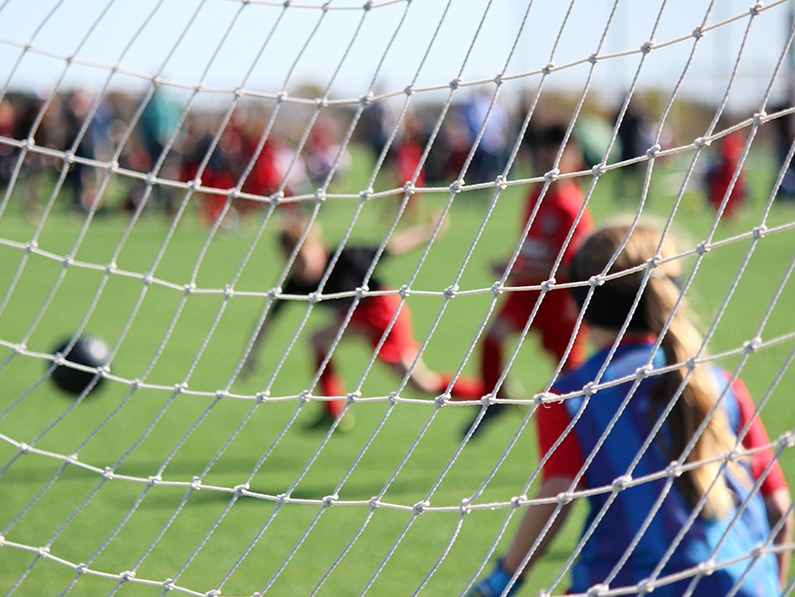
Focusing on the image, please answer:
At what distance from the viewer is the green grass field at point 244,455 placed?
300 centimetres

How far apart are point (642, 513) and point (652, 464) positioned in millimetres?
95

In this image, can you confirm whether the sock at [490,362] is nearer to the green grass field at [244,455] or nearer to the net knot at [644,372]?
the green grass field at [244,455]

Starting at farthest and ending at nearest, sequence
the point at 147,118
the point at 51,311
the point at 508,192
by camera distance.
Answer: the point at 508,192 < the point at 147,118 < the point at 51,311

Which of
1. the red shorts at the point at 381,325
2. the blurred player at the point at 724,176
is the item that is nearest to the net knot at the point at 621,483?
the red shorts at the point at 381,325

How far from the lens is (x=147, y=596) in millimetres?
2900

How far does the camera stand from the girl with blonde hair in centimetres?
163

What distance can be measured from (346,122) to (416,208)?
19883 mm

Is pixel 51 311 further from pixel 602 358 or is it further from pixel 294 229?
pixel 602 358

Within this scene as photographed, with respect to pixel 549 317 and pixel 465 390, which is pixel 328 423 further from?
pixel 549 317

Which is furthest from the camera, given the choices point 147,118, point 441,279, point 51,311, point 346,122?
point 346,122

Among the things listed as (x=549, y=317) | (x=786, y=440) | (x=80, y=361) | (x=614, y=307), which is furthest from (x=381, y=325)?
(x=786, y=440)

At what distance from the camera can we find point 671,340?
5.74 feet

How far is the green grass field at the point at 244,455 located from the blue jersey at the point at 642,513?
0.29 metres

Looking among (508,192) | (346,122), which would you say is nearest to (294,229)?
(508,192)
